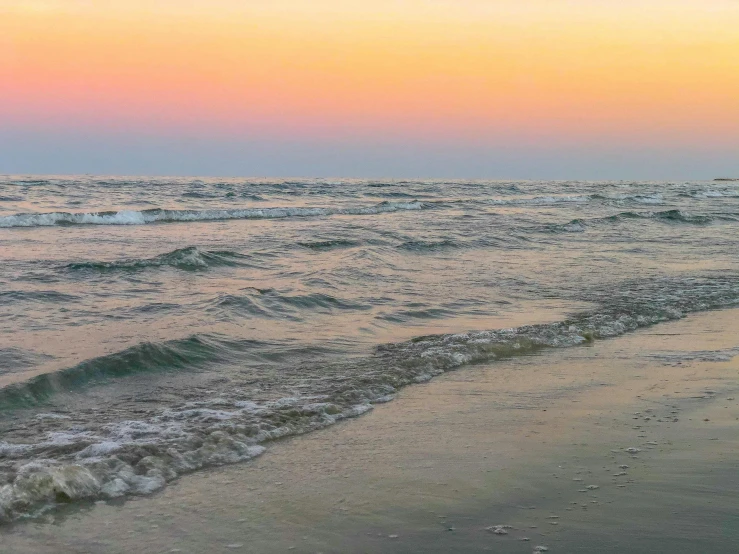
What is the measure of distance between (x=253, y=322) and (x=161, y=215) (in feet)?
58.6

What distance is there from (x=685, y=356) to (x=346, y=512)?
4526mm

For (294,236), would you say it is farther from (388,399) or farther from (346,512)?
(346,512)

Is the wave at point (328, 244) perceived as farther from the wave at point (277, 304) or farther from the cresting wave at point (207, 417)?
the cresting wave at point (207, 417)

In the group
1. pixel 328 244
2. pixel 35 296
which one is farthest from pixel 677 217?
pixel 35 296

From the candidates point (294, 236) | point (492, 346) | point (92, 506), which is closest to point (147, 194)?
point (294, 236)

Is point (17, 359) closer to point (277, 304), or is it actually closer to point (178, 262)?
point (277, 304)

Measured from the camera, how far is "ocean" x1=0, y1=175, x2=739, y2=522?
452 centimetres

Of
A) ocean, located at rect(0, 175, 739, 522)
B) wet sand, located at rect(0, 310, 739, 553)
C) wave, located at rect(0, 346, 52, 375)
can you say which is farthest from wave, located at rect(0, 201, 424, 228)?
wet sand, located at rect(0, 310, 739, 553)

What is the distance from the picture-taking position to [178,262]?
12.7 metres

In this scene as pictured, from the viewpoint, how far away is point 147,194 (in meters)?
36.6

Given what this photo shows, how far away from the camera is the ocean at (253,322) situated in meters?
4.52

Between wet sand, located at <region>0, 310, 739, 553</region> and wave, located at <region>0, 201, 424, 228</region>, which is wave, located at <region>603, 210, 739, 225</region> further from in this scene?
wet sand, located at <region>0, 310, 739, 553</region>

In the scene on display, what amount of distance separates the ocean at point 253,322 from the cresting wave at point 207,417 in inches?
0.6

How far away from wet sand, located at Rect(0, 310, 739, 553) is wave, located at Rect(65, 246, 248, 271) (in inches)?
300
